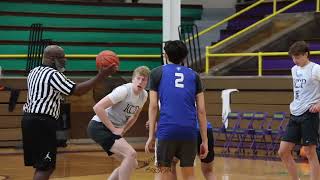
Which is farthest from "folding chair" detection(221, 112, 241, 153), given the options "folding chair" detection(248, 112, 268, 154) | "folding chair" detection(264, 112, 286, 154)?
"folding chair" detection(264, 112, 286, 154)

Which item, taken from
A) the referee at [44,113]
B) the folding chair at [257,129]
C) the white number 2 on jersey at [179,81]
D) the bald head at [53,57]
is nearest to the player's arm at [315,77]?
the white number 2 on jersey at [179,81]

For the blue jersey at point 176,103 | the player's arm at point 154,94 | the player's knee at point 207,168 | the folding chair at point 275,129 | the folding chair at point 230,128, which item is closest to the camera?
the blue jersey at point 176,103

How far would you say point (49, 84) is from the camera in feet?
23.8

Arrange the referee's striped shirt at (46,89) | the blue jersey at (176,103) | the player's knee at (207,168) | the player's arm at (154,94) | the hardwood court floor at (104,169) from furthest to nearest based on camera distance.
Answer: the hardwood court floor at (104,169), the player's knee at (207,168), the referee's striped shirt at (46,89), the player's arm at (154,94), the blue jersey at (176,103)

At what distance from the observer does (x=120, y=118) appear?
827 centimetres

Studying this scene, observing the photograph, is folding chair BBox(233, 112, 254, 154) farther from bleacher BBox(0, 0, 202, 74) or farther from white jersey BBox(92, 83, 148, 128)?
white jersey BBox(92, 83, 148, 128)

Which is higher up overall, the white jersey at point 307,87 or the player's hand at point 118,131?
the white jersey at point 307,87

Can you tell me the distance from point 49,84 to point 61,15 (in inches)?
508

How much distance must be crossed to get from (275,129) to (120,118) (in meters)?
7.29

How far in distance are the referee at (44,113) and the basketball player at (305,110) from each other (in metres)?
2.98

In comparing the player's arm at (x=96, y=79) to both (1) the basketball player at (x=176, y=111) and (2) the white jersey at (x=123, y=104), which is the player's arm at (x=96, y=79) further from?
(2) the white jersey at (x=123, y=104)

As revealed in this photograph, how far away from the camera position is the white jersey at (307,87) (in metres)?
8.73

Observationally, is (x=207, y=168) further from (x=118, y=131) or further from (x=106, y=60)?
(x=106, y=60)

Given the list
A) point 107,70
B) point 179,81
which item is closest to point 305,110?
point 179,81
